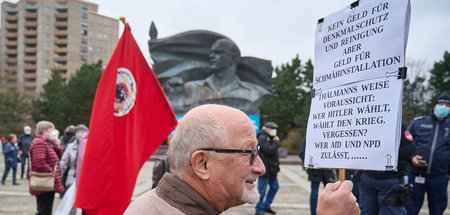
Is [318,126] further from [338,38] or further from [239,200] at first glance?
[239,200]

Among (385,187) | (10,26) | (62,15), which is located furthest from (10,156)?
(10,26)

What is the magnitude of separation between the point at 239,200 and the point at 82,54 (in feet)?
298

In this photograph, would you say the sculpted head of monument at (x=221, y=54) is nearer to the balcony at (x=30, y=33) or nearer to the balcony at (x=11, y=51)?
the balcony at (x=30, y=33)

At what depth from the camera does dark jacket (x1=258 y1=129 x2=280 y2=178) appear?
19.9 ft

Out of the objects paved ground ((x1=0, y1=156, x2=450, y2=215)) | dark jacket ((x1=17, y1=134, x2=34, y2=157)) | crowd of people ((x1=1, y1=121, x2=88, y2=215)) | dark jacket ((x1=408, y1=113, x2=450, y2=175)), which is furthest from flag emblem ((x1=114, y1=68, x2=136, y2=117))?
dark jacket ((x1=17, y1=134, x2=34, y2=157))

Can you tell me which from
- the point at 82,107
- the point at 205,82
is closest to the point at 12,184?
the point at 205,82

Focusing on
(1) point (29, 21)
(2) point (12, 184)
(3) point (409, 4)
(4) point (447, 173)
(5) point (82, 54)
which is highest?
(1) point (29, 21)

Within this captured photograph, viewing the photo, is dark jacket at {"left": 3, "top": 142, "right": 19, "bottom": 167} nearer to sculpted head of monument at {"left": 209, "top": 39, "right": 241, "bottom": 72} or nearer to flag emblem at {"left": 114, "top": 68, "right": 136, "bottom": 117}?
sculpted head of monument at {"left": 209, "top": 39, "right": 241, "bottom": 72}

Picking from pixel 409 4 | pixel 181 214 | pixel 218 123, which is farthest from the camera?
Answer: pixel 409 4

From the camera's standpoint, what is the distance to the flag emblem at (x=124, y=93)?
319 cm

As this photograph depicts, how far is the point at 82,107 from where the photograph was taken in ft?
112

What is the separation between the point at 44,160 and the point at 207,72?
35.9 feet

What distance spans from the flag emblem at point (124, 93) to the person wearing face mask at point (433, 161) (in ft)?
13.3

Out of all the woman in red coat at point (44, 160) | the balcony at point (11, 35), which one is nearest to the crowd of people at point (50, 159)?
the woman in red coat at point (44, 160)
